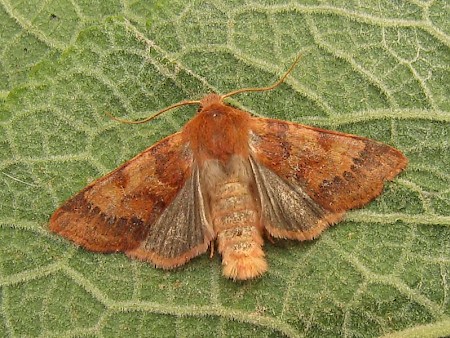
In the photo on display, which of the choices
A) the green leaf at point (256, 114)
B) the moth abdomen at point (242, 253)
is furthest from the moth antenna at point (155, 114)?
the moth abdomen at point (242, 253)

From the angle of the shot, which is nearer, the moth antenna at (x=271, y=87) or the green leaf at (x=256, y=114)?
the green leaf at (x=256, y=114)

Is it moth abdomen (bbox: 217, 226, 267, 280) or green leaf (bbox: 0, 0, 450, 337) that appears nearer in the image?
moth abdomen (bbox: 217, 226, 267, 280)

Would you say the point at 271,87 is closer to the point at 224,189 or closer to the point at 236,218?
the point at 224,189

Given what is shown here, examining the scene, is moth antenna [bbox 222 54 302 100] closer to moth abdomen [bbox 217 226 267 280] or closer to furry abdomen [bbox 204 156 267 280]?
furry abdomen [bbox 204 156 267 280]

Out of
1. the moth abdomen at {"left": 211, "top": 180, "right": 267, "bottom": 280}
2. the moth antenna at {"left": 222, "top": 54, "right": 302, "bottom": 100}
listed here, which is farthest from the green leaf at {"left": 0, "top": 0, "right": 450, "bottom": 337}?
the moth abdomen at {"left": 211, "top": 180, "right": 267, "bottom": 280}

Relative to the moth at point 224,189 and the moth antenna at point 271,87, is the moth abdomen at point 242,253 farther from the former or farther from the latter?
the moth antenna at point 271,87

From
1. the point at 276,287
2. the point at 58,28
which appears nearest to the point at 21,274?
the point at 276,287
